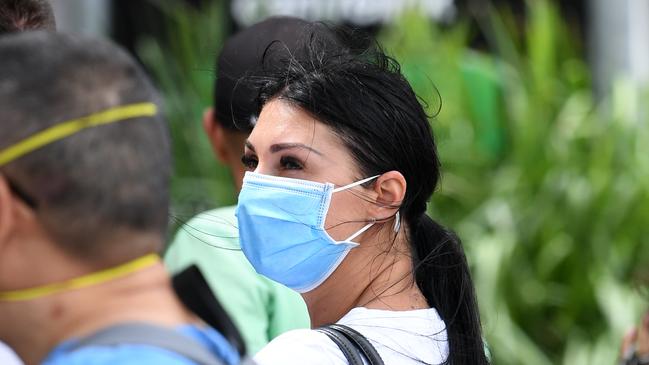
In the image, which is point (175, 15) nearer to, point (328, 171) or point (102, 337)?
point (328, 171)

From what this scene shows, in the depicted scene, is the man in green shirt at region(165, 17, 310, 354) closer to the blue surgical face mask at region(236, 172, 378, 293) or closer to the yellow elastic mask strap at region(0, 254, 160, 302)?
the blue surgical face mask at region(236, 172, 378, 293)

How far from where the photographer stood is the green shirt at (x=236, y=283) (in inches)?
108

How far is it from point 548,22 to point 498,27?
275 millimetres

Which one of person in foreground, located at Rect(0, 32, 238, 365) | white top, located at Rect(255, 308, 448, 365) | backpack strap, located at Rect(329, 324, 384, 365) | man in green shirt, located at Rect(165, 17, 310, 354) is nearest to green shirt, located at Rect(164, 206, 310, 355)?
man in green shirt, located at Rect(165, 17, 310, 354)

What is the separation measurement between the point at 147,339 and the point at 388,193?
3.14ft

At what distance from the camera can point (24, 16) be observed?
2598 millimetres

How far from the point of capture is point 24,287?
4.94ft

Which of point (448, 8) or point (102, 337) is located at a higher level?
point (102, 337)

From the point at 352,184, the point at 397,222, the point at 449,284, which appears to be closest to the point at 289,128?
the point at 352,184

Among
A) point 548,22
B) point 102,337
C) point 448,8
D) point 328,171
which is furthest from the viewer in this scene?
point 448,8

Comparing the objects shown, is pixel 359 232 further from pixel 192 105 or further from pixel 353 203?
pixel 192 105

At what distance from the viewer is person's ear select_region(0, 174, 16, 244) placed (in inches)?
57.6

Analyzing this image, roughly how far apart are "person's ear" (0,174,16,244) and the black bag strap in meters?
0.72

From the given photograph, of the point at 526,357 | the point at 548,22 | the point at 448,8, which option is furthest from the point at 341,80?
the point at 448,8
